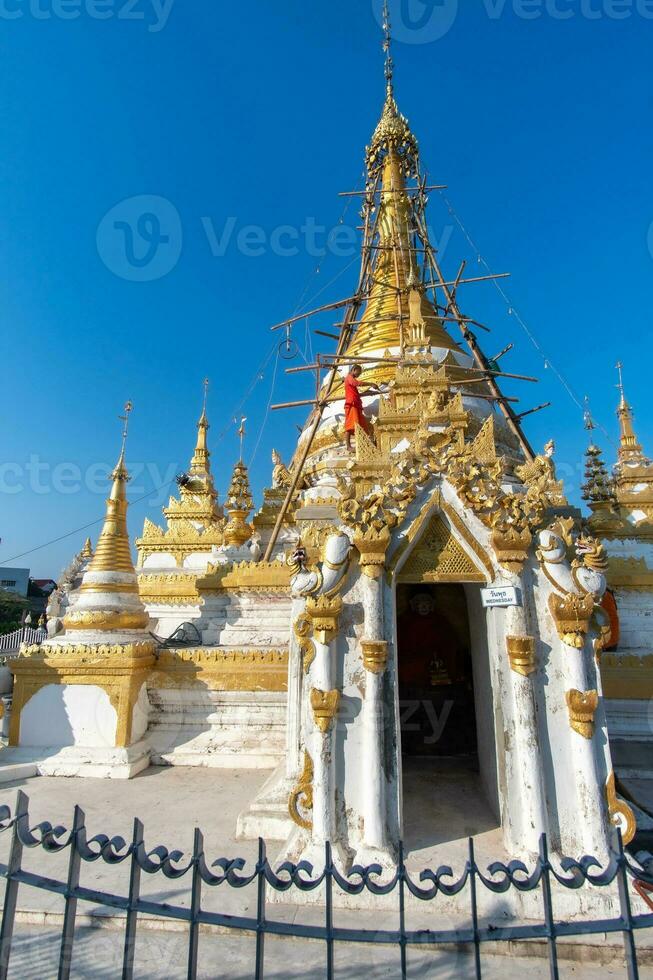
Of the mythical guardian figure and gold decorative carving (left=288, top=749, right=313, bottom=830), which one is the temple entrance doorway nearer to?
the mythical guardian figure

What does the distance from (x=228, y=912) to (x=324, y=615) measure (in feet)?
8.09

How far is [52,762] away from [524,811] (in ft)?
23.5

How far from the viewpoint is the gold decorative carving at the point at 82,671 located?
28.4ft

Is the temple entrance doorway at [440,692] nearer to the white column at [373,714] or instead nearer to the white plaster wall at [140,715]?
the white column at [373,714]

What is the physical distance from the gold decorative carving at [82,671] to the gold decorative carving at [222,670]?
1.49ft

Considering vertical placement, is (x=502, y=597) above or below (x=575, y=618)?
above

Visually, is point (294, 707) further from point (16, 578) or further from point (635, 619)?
point (16, 578)

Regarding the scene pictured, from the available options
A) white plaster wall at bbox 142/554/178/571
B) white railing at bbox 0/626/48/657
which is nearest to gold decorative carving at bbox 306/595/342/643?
white plaster wall at bbox 142/554/178/571

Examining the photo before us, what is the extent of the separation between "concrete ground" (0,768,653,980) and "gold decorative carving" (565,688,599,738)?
137cm

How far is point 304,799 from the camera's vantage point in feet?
15.7

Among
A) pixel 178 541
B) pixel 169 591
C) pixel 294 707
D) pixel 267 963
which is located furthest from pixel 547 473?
pixel 178 541

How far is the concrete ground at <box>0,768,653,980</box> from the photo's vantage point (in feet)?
12.6

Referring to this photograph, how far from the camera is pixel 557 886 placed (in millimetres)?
4258

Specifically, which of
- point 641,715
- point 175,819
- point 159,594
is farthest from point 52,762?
point 641,715
